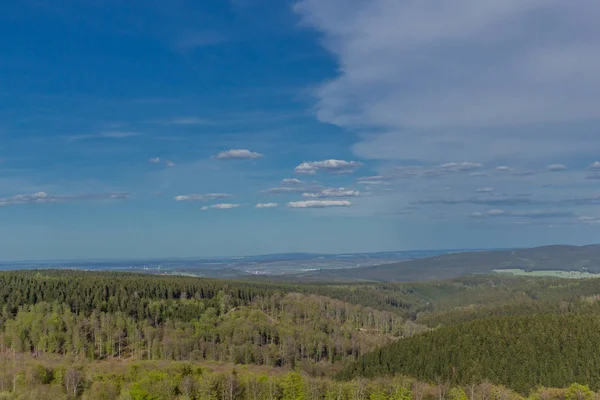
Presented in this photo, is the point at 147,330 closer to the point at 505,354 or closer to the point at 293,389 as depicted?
the point at 293,389

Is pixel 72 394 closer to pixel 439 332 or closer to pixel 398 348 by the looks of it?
pixel 398 348

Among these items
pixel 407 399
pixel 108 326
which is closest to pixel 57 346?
pixel 108 326

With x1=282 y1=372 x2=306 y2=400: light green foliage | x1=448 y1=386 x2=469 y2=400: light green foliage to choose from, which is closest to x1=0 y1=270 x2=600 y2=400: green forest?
x1=282 y1=372 x2=306 y2=400: light green foliage

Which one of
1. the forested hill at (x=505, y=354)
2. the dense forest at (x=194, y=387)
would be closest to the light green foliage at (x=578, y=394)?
the dense forest at (x=194, y=387)

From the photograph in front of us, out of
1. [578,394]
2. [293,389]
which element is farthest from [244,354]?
[578,394]

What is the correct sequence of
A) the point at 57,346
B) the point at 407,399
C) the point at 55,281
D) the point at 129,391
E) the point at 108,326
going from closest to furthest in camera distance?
1. the point at 129,391
2. the point at 407,399
3. the point at 57,346
4. the point at 108,326
5. the point at 55,281

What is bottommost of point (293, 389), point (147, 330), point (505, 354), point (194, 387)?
point (505, 354)

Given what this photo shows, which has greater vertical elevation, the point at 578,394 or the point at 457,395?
the point at 457,395
